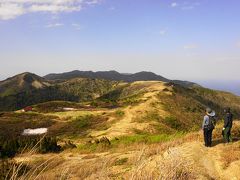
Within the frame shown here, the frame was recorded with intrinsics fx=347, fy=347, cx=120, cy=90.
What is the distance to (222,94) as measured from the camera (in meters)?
94.5

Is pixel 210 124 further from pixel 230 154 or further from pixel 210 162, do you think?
pixel 210 162

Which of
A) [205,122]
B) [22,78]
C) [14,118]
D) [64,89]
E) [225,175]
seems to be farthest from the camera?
[22,78]

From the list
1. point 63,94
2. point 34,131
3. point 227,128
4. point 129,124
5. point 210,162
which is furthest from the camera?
point 63,94

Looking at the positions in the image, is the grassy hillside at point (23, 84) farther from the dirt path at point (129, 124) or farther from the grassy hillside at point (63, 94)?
the dirt path at point (129, 124)

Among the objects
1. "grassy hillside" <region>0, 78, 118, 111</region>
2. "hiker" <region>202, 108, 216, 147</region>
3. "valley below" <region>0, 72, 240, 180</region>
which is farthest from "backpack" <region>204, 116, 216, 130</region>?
"grassy hillside" <region>0, 78, 118, 111</region>

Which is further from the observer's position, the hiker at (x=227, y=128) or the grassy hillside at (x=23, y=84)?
the grassy hillside at (x=23, y=84)

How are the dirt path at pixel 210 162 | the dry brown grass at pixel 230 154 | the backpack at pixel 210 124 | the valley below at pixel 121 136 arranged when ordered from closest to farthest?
the dirt path at pixel 210 162, the valley below at pixel 121 136, the dry brown grass at pixel 230 154, the backpack at pixel 210 124

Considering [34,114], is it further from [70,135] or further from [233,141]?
[233,141]

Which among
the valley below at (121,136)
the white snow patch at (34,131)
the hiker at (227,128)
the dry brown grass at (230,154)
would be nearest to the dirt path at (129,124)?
the valley below at (121,136)

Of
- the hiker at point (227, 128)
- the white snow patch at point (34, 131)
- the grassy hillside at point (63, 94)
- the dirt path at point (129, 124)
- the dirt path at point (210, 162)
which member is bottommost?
the grassy hillside at point (63, 94)

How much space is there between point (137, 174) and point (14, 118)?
171 ft

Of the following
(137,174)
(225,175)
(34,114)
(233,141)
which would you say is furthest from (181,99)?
(137,174)

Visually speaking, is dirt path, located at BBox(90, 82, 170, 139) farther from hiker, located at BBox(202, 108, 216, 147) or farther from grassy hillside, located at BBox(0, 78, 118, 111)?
grassy hillside, located at BBox(0, 78, 118, 111)

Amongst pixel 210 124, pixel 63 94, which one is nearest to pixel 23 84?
pixel 63 94
